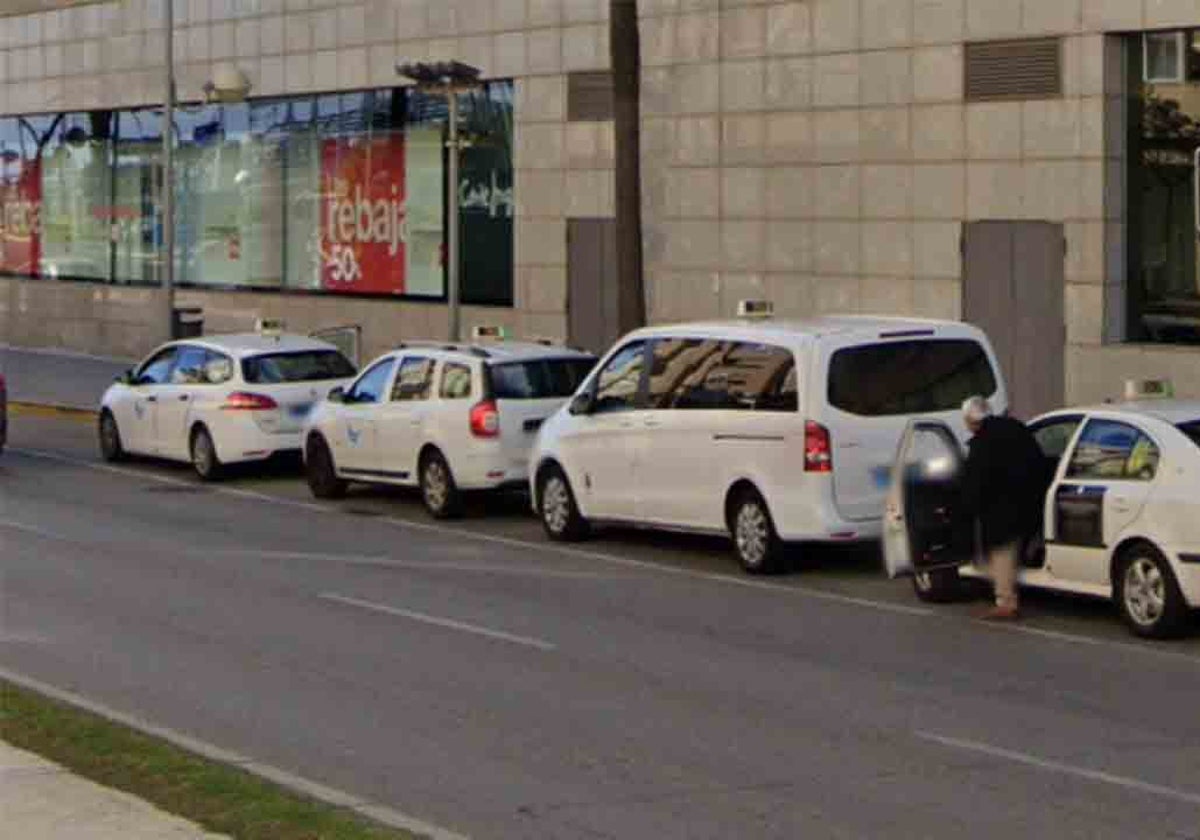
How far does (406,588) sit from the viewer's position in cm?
1973

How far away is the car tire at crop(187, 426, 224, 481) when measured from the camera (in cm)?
2859

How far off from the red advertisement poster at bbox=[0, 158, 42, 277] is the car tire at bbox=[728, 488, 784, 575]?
3585 cm

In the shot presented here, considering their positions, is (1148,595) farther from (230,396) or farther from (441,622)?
(230,396)

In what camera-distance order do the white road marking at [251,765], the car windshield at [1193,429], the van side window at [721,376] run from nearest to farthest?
the white road marking at [251,765], the car windshield at [1193,429], the van side window at [721,376]

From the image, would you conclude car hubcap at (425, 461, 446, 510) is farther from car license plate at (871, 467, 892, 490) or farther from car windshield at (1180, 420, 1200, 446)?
car windshield at (1180, 420, 1200, 446)

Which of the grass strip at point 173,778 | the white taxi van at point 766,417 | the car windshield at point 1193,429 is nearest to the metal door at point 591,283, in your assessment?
the white taxi van at point 766,417

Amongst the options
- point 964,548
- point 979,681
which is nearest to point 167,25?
point 964,548

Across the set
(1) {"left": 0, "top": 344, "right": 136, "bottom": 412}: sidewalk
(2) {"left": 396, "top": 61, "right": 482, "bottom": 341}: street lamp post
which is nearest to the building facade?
(1) {"left": 0, "top": 344, "right": 136, "bottom": 412}: sidewalk

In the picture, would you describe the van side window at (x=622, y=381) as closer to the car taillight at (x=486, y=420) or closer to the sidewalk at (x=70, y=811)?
the car taillight at (x=486, y=420)

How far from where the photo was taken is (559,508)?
22.8 m

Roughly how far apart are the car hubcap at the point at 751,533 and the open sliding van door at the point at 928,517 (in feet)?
5.35

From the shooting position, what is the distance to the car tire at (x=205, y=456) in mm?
28594

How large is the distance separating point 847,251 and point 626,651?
1596 cm

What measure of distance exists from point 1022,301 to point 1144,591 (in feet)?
42.5
